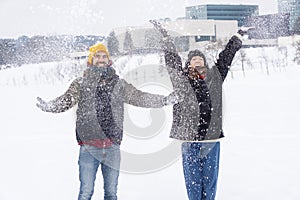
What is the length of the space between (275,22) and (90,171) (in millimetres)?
55287

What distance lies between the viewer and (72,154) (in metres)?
6.84

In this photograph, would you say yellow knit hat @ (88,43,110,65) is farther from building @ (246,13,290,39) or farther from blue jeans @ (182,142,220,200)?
building @ (246,13,290,39)

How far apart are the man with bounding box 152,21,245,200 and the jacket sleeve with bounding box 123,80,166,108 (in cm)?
15

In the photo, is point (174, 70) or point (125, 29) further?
point (125, 29)

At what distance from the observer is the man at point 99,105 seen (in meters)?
3.23

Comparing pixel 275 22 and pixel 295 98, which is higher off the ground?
pixel 275 22

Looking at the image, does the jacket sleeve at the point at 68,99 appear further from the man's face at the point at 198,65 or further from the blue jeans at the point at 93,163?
the man's face at the point at 198,65

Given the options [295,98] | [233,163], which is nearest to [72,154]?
[233,163]

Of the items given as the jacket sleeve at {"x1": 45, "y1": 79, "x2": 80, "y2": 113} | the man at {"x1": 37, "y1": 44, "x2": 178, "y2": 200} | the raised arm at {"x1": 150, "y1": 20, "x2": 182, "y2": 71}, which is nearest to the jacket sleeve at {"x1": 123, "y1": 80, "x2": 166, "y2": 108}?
the man at {"x1": 37, "y1": 44, "x2": 178, "y2": 200}

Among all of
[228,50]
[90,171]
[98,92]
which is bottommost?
[90,171]

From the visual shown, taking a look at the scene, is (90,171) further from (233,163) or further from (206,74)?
(233,163)

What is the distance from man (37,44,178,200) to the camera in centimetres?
323

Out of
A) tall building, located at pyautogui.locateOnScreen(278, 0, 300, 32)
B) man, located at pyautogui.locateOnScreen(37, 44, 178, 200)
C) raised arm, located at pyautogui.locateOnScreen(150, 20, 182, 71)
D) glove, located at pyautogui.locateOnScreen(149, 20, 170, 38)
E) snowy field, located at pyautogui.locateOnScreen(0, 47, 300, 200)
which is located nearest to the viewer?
man, located at pyautogui.locateOnScreen(37, 44, 178, 200)

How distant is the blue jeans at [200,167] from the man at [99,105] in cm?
46
